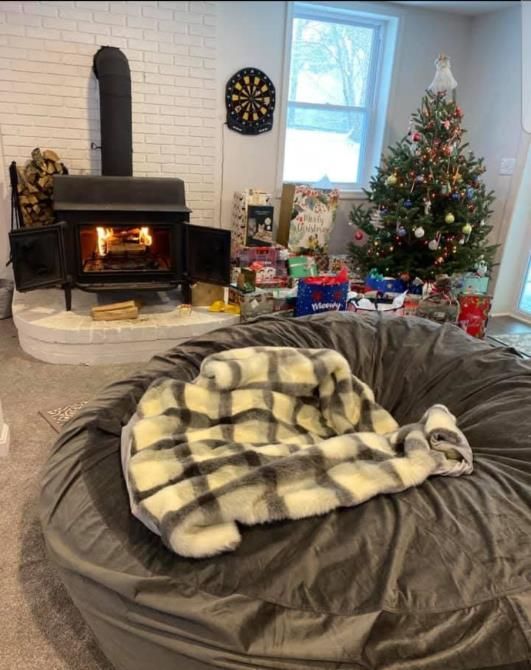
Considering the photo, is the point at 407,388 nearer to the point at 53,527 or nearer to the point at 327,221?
the point at 53,527

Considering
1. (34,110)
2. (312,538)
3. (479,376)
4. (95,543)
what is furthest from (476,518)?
(34,110)

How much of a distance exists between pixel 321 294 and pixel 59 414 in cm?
162

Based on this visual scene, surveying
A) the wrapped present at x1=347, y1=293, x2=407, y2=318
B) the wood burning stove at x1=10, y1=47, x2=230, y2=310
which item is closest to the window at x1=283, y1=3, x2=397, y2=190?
the wrapped present at x1=347, y1=293, x2=407, y2=318

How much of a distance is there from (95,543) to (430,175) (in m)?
3.04

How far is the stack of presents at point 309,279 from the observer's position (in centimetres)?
315

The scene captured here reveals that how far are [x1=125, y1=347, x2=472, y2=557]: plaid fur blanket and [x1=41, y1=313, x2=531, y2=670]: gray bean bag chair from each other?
0.17ft

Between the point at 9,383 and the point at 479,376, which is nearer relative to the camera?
the point at 479,376

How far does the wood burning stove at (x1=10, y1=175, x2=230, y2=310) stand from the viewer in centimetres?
276

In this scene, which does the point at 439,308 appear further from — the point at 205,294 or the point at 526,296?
the point at 205,294

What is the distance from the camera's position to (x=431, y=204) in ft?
11.3

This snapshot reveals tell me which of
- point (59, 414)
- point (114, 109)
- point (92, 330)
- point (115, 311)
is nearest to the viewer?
point (59, 414)

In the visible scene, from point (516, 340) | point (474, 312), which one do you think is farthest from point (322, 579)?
point (516, 340)

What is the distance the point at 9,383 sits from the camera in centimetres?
256

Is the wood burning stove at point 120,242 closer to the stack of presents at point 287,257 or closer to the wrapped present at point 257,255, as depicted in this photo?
the stack of presents at point 287,257
